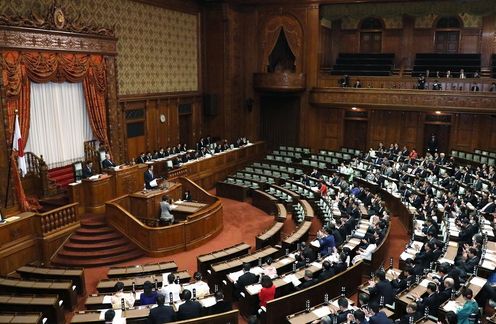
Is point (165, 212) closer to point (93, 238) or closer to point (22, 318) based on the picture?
point (93, 238)

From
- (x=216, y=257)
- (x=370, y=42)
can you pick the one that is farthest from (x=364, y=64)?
(x=216, y=257)

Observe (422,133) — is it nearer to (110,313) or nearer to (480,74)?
(480,74)

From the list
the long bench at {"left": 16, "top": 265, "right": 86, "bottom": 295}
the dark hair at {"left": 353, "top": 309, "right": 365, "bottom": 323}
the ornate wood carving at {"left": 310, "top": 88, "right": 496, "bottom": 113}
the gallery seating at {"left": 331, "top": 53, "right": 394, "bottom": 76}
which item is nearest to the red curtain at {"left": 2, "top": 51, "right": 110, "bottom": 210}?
the long bench at {"left": 16, "top": 265, "right": 86, "bottom": 295}

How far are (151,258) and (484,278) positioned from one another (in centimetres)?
774

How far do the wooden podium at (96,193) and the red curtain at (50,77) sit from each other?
5.17 ft

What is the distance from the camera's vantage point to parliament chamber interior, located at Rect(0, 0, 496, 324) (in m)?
8.09

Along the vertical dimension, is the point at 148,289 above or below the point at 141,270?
above

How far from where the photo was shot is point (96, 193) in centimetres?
1241

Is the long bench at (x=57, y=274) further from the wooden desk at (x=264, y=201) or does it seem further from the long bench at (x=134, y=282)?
the wooden desk at (x=264, y=201)

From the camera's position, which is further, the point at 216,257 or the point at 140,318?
the point at 216,257

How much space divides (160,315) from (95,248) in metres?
5.29

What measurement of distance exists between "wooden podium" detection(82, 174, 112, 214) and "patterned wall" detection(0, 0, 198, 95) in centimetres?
512

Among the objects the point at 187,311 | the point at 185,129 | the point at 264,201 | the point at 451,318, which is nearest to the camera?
the point at 451,318

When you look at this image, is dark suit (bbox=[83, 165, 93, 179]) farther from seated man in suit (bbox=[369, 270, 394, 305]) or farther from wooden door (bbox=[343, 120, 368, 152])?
wooden door (bbox=[343, 120, 368, 152])
